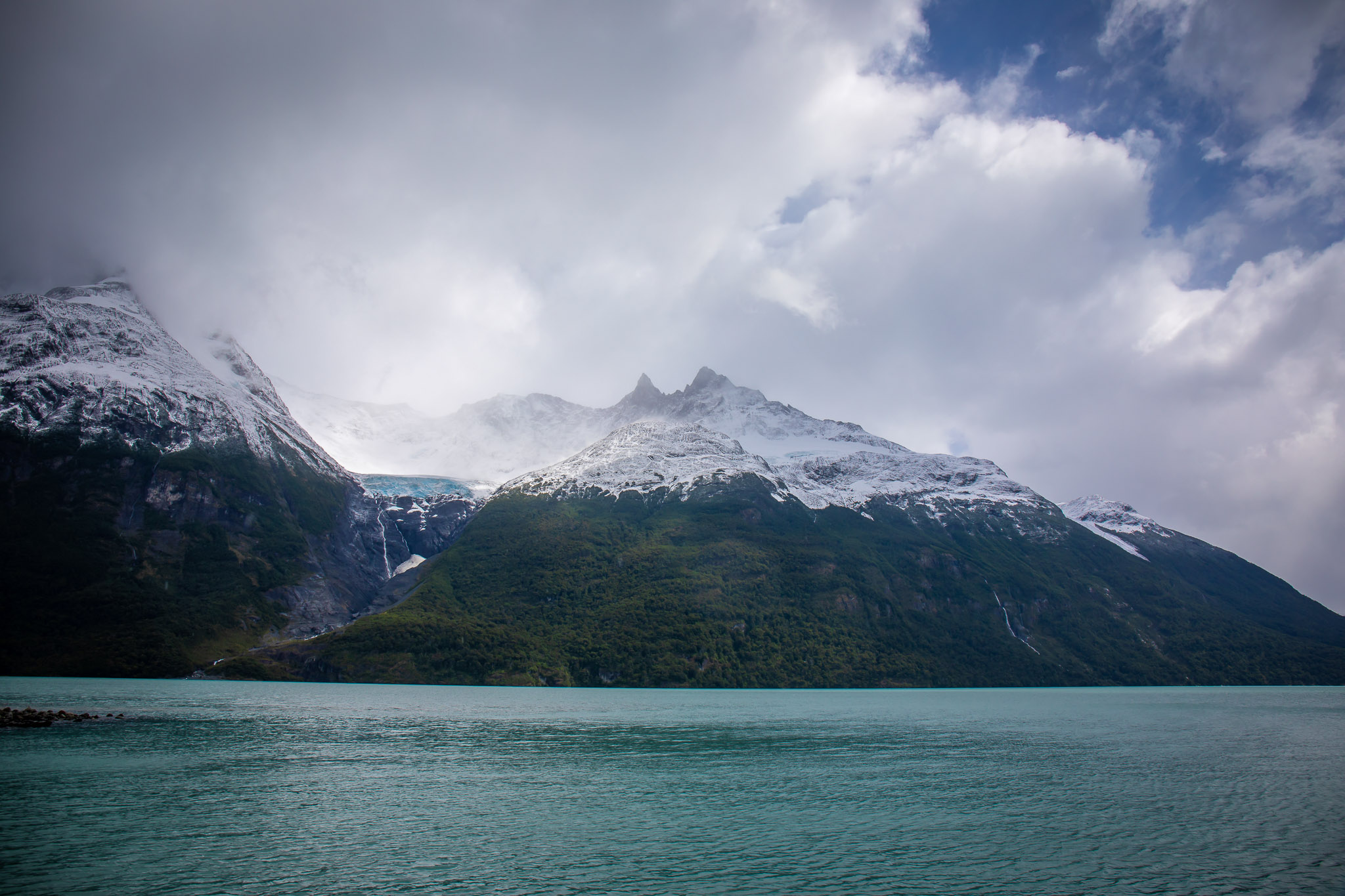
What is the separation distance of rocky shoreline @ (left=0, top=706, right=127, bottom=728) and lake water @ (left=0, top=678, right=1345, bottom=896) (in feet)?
14.1

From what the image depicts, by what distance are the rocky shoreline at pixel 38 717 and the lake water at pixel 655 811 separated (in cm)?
430

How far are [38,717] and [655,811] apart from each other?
296 ft

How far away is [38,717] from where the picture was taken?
93688mm

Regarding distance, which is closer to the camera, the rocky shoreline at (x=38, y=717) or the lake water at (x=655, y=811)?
the lake water at (x=655, y=811)

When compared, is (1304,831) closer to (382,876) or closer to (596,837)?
(596,837)

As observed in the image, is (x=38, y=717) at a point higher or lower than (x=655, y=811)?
lower

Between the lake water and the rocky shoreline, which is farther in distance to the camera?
the rocky shoreline

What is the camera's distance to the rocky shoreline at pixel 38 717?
89625 millimetres

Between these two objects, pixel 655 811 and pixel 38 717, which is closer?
pixel 655 811

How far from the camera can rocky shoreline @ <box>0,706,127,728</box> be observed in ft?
294

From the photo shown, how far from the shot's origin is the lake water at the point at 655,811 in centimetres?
3703

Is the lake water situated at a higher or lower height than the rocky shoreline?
higher

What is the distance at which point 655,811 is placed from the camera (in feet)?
176

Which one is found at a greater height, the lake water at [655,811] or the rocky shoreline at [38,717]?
the lake water at [655,811]
